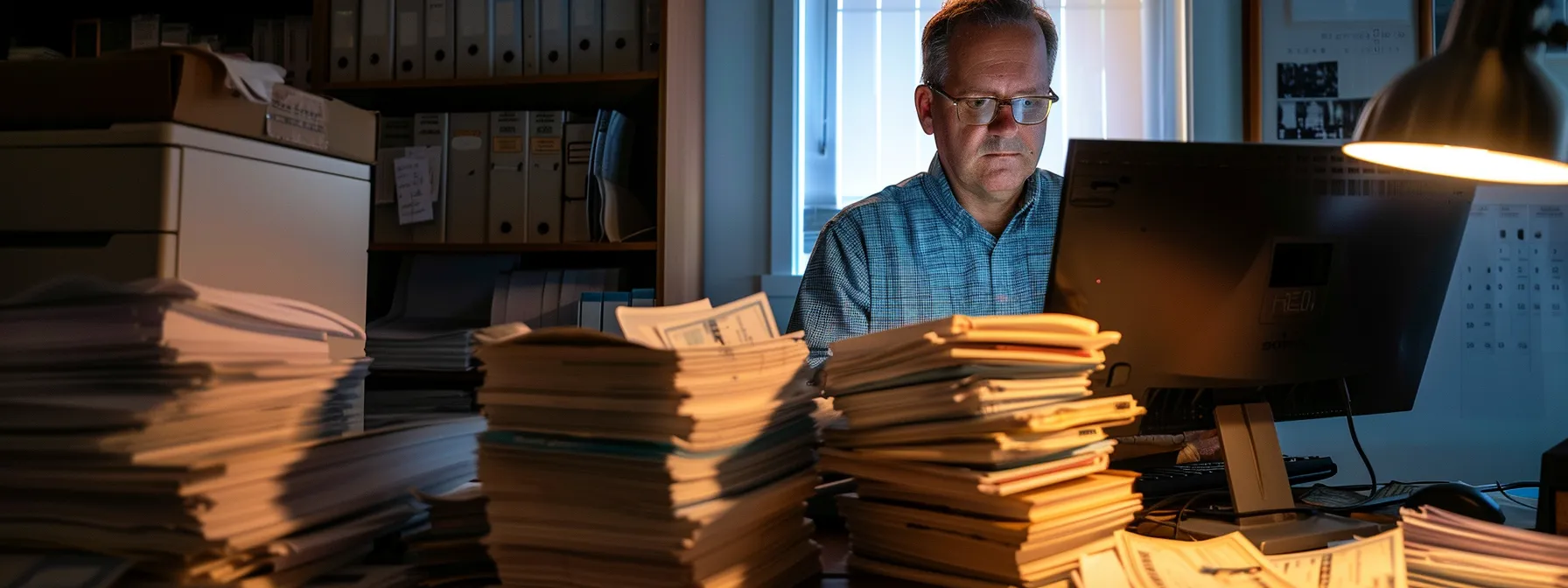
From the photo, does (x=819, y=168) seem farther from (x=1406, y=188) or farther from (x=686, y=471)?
(x=686, y=471)

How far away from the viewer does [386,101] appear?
2.68m

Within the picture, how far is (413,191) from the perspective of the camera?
8.23ft

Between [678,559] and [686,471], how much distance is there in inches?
2.3

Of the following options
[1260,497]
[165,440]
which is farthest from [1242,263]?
[165,440]

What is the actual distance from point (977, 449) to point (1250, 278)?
1.41 ft

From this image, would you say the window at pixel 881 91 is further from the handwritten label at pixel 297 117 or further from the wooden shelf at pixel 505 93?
the handwritten label at pixel 297 117

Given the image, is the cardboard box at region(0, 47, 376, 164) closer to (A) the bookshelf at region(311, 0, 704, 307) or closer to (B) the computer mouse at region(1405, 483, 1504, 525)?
(A) the bookshelf at region(311, 0, 704, 307)

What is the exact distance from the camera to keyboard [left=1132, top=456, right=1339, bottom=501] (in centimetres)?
111

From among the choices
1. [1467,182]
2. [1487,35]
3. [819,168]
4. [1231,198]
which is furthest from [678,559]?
[819,168]

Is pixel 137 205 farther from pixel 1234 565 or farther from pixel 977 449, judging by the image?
pixel 1234 565

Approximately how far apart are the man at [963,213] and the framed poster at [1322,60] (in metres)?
0.87

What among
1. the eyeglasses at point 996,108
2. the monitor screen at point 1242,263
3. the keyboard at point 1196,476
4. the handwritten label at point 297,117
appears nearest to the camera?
the monitor screen at point 1242,263

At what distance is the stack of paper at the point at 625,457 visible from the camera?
66 cm

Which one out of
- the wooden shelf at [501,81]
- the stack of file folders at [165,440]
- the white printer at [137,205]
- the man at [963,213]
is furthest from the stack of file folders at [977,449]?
the wooden shelf at [501,81]
